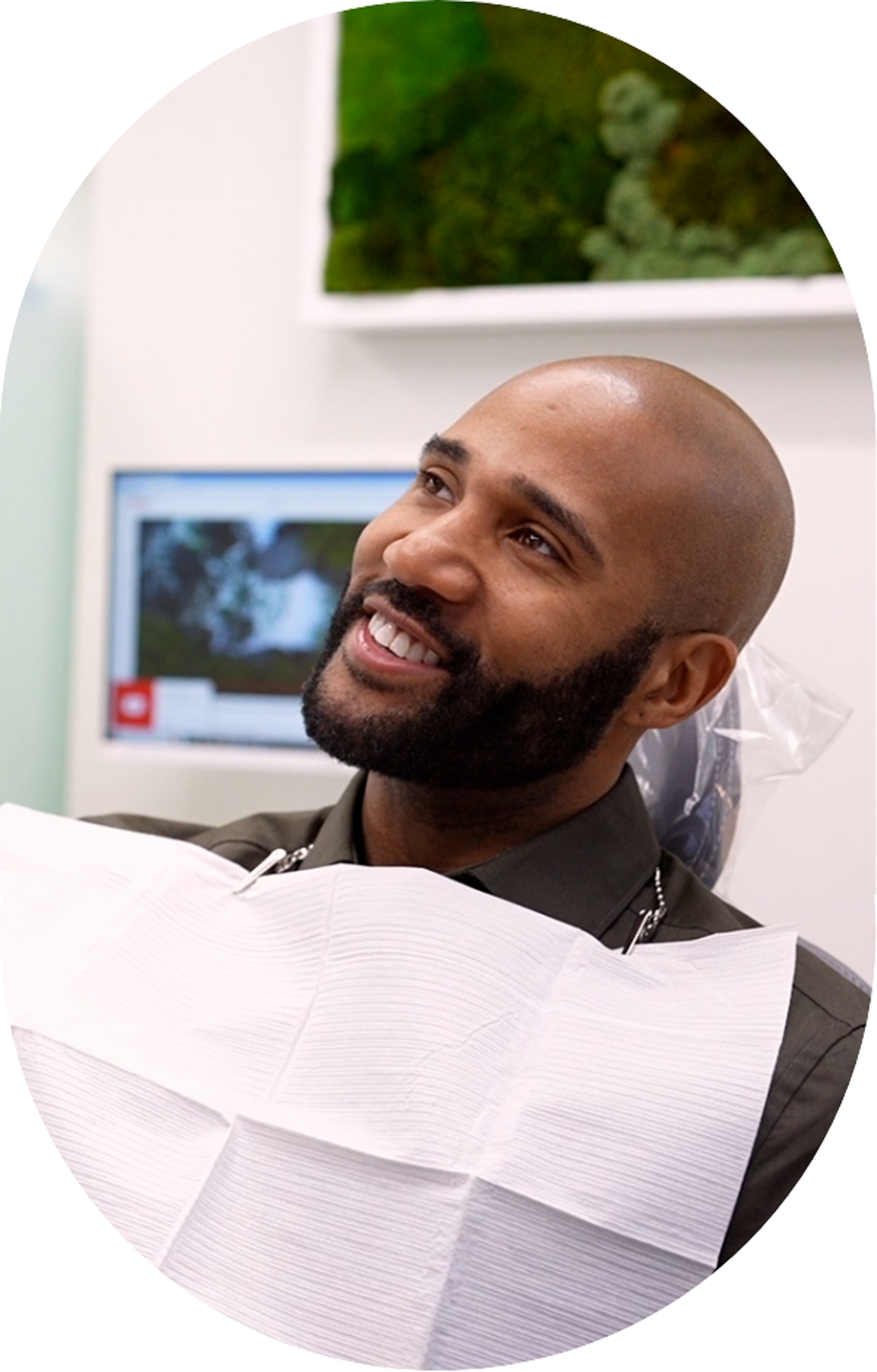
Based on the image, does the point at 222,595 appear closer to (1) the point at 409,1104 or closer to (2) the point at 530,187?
(2) the point at 530,187

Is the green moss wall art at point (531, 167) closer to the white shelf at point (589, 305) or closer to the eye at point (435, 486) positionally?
the white shelf at point (589, 305)

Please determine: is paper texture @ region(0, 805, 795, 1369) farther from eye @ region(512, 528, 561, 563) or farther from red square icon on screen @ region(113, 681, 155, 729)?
red square icon on screen @ region(113, 681, 155, 729)

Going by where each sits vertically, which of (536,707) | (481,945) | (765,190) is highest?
(765,190)

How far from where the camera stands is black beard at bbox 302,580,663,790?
55cm

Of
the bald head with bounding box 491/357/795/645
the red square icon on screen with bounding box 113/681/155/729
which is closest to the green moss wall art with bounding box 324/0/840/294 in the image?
the bald head with bounding box 491/357/795/645

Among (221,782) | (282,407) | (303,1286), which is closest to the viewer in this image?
(303,1286)

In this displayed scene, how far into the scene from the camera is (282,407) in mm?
1015

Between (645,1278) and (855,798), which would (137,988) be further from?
(855,798)

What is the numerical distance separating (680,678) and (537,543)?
110mm

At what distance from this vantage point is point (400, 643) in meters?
0.55

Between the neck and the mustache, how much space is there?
0.25 ft

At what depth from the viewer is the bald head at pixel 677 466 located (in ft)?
1.81

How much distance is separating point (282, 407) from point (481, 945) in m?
0.59

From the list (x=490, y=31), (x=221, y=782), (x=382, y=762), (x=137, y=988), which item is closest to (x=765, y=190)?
(x=490, y=31)
